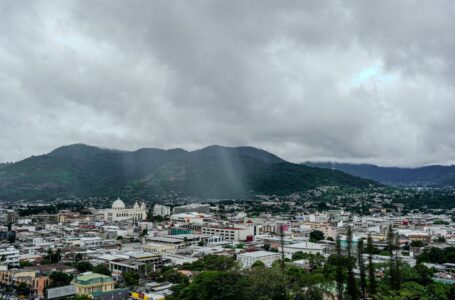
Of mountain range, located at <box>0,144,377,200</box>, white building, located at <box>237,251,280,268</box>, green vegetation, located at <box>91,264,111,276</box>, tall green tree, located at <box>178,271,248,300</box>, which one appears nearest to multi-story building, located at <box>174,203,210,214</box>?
white building, located at <box>237,251,280,268</box>

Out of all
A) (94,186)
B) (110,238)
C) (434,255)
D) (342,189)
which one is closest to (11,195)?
(94,186)

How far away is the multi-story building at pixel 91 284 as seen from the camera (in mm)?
30047

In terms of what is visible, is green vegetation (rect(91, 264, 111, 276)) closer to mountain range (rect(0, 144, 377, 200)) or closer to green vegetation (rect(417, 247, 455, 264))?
green vegetation (rect(417, 247, 455, 264))

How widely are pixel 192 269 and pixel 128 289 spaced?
7.17 m

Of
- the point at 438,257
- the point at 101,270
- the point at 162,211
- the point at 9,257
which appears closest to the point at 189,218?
the point at 162,211

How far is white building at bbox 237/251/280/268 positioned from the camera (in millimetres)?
40875

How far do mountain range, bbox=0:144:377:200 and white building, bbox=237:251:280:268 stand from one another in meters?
108

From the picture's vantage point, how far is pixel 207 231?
6631cm

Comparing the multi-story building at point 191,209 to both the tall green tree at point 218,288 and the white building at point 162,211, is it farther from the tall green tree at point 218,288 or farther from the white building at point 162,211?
the tall green tree at point 218,288

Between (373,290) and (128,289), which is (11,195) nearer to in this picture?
(128,289)

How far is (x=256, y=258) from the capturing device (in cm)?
4084

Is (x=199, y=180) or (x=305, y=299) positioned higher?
(x=199, y=180)

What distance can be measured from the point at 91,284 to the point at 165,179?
489 ft

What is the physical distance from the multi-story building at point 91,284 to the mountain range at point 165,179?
120 m
